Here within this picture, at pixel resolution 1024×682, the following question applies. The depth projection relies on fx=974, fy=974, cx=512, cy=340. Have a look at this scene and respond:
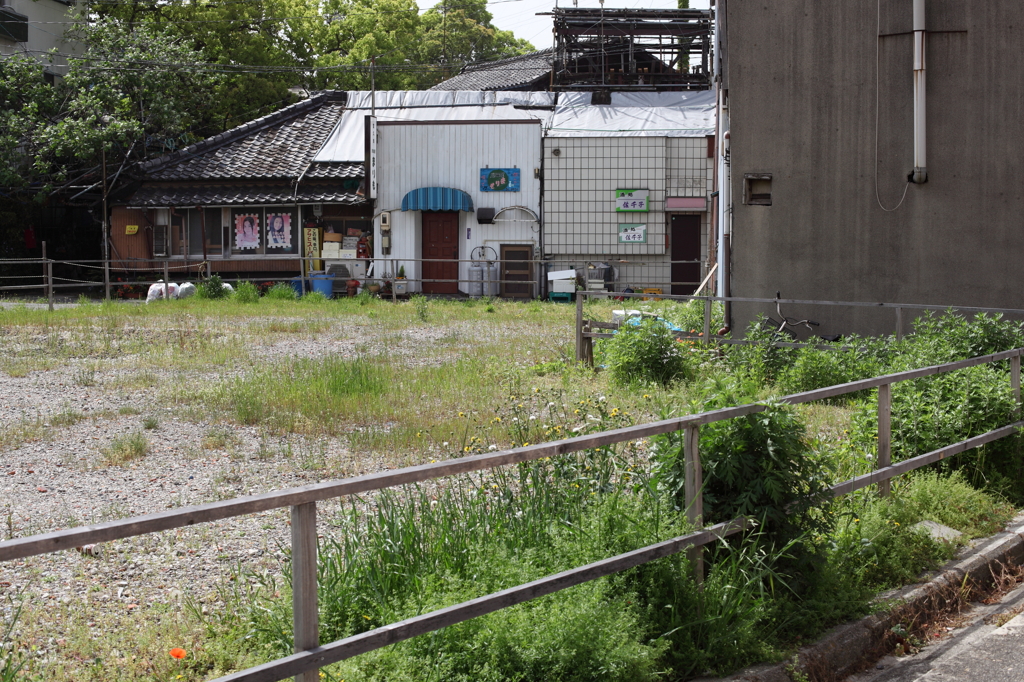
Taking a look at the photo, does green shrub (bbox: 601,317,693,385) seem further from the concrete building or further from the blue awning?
the concrete building

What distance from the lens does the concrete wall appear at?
444 inches

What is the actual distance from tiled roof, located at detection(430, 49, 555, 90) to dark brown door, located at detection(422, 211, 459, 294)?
9.21 m

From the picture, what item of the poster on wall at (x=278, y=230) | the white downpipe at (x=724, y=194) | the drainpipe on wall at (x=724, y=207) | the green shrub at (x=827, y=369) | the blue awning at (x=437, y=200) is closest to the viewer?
the green shrub at (x=827, y=369)

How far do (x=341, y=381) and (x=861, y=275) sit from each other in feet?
21.1

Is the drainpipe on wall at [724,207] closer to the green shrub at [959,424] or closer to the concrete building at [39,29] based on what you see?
the green shrub at [959,424]

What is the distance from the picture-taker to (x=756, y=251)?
40.6 ft

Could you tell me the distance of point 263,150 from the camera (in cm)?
3020

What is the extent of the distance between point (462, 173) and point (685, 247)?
6742 mm

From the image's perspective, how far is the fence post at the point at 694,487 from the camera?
4.26 meters

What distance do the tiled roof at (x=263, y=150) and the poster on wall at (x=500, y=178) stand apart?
4088mm

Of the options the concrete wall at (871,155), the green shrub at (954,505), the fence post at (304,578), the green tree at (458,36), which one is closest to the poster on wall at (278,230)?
the concrete wall at (871,155)

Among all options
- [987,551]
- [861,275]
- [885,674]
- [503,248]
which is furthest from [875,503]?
[503,248]

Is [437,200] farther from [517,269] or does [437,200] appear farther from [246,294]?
[246,294]

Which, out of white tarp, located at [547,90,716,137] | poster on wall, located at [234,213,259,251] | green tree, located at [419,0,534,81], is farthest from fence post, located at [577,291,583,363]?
green tree, located at [419,0,534,81]
